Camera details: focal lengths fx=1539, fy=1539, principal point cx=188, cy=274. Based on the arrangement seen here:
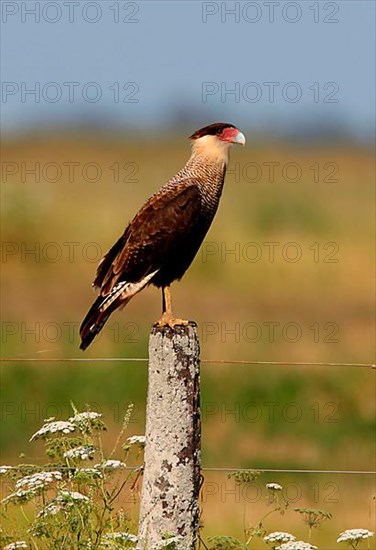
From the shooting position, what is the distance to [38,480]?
4832 millimetres

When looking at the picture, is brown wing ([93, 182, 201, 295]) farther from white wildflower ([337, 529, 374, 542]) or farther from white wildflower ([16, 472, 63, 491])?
white wildflower ([337, 529, 374, 542])

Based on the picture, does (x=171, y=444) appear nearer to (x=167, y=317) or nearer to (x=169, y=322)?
(x=169, y=322)

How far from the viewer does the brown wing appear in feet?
19.5

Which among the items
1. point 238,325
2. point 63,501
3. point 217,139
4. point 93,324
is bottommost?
point 63,501

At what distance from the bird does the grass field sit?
0.71m

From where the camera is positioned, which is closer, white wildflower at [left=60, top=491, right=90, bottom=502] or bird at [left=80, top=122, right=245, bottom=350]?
white wildflower at [left=60, top=491, right=90, bottom=502]

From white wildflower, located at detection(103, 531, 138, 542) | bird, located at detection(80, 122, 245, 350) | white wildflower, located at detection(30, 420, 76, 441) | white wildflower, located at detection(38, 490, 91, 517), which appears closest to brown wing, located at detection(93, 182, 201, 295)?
bird, located at detection(80, 122, 245, 350)

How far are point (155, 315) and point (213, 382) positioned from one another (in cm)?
372

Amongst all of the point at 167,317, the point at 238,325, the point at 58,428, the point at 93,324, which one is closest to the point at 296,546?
the point at 58,428

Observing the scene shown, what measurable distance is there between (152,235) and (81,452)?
1395 millimetres

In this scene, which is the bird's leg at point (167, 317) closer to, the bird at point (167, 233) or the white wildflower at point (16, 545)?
the bird at point (167, 233)

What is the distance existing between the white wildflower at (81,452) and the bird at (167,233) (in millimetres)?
748

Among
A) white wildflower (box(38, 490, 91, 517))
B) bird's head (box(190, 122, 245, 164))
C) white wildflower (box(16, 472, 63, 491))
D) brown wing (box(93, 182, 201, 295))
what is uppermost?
bird's head (box(190, 122, 245, 164))

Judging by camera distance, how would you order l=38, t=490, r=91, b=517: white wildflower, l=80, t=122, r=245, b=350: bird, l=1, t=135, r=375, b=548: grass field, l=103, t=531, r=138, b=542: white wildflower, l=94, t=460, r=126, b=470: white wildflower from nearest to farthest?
l=103, t=531, r=138, b=542: white wildflower → l=38, t=490, r=91, b=517: white wildflower → l=94, t=460, r=126, b=470: white wildflower → l=80, t=122, r=245, b=350: bird → l=1, t=135, r=375, b=548: grass field
